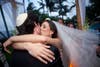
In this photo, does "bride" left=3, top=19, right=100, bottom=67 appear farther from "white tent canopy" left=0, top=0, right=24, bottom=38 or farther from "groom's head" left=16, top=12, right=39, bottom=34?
"white tent canopy" left=0, top=0, right=24, bottom=38

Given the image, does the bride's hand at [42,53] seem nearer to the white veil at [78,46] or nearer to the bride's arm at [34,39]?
the bride's arm at [34,39]

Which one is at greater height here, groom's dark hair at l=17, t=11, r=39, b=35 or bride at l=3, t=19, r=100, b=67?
groom's dark hair at l=17, t=11, r=39, b=35

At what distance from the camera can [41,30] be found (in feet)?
8.64

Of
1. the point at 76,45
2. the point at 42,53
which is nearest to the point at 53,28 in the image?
the point at 42,53

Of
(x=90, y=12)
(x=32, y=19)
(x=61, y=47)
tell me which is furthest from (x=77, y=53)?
(x=90, y=12)

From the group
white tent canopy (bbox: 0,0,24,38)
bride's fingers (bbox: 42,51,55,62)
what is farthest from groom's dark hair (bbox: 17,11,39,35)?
white tent canopy (bbox: 0,0,24,38)

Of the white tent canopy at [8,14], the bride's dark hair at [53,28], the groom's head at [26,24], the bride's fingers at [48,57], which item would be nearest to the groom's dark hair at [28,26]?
the groom's head at [26,24]

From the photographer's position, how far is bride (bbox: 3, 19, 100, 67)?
2715 mm

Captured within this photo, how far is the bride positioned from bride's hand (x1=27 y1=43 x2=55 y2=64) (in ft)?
0.28

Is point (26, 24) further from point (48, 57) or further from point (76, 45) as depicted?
point (76, 45)

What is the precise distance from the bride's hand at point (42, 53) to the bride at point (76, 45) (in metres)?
0.09

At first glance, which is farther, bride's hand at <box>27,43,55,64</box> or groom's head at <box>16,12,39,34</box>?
groom's head at <box>16,12,39,34</box>

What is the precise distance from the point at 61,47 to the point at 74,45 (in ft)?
1.05

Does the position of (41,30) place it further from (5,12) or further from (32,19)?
(5,12)
